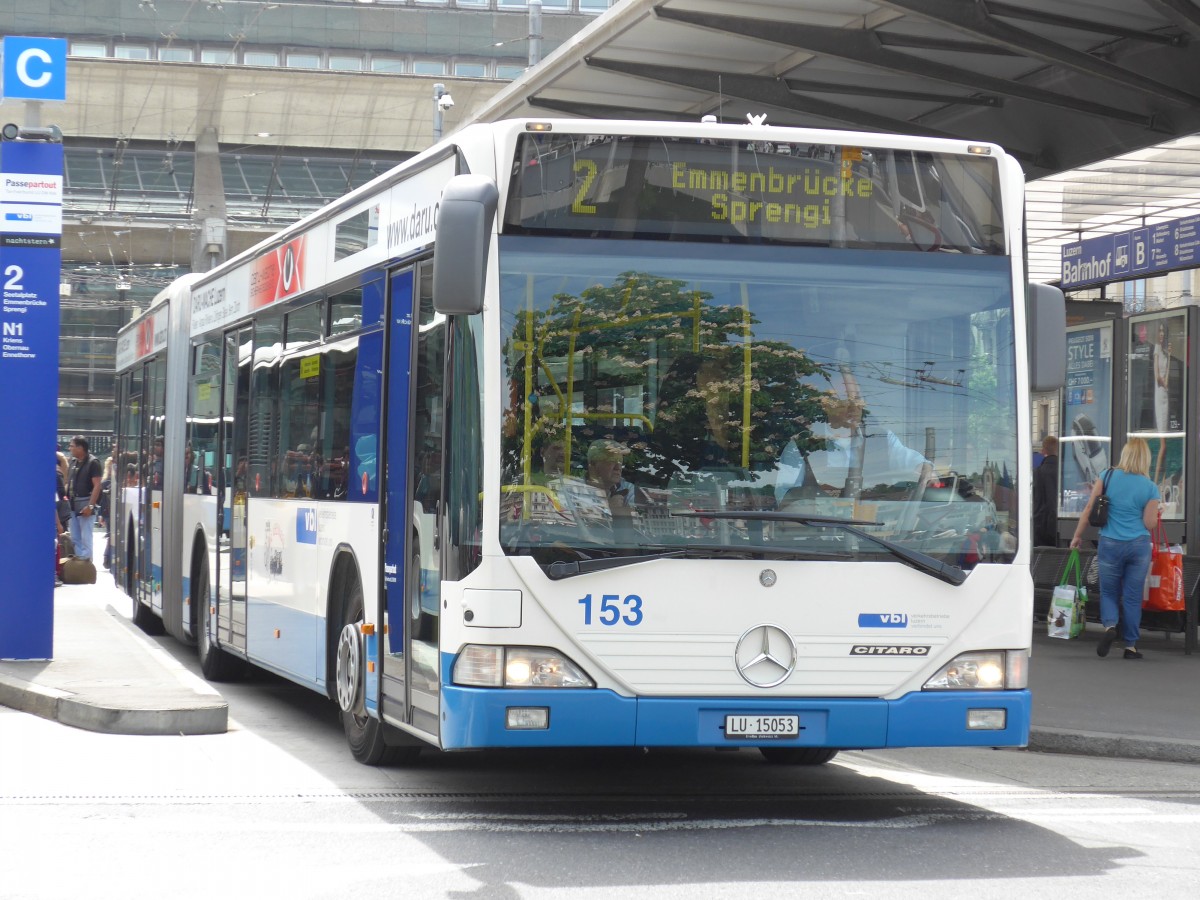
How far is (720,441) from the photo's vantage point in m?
7.23

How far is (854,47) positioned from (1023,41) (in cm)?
132

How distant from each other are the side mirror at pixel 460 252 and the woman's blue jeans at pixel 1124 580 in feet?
28.3

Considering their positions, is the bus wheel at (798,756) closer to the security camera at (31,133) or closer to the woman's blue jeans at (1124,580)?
the woman's blue jeans at (1124,580)

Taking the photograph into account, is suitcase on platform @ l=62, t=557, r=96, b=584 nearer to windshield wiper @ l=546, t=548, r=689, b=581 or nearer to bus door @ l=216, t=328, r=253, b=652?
bus door @ l=216, t=328, r=253, b=652

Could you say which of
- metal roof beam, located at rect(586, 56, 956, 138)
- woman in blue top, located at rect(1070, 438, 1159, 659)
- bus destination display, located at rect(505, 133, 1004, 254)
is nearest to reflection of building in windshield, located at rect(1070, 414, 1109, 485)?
woman in blue top, located at rect(1070, 438, 1159, 659)

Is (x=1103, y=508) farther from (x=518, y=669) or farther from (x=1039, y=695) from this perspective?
(x=518, y=669)

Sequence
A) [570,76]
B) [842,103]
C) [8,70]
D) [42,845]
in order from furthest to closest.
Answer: [842,103] → [570,76] → [8,70] → [42,845]

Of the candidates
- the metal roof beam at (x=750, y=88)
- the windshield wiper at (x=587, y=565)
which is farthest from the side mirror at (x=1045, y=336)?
the metal roof beam at (x=750, y=88)

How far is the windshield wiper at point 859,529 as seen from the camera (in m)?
7.23

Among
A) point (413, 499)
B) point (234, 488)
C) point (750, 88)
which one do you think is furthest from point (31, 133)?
point (413, 499)

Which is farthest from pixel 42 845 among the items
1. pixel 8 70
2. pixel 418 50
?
pixel 418 50

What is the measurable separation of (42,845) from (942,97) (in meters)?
10.6

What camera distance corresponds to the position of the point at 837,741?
727 centimetres

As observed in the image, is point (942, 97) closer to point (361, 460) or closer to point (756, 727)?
point (361, 460)
